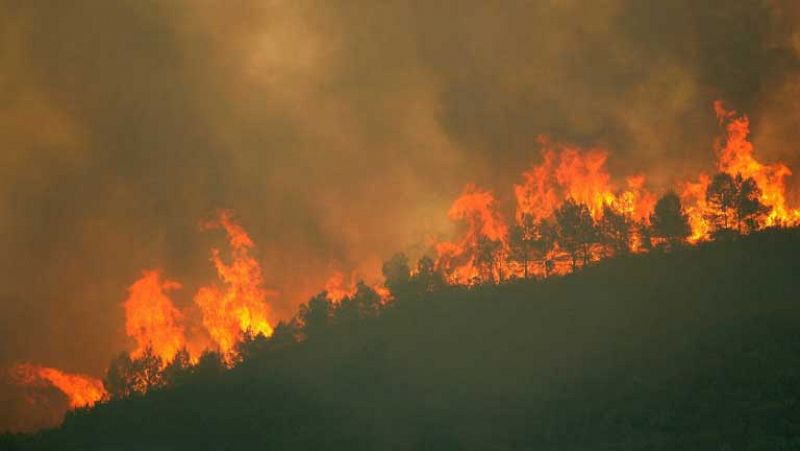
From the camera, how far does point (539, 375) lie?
397 feet

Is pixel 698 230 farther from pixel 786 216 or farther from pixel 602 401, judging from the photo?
pixel 602 401

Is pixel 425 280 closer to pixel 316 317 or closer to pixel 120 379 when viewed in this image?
pixel 316 317

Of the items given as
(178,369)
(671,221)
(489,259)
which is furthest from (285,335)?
(671,221)

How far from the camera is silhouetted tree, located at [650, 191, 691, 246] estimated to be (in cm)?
14350

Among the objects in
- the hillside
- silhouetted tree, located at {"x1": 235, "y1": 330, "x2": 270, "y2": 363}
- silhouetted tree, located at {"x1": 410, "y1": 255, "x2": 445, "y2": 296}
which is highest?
silhouetted tree, located at {"x1": 410, "y1": 255, "x2": 445, "y2": 296}

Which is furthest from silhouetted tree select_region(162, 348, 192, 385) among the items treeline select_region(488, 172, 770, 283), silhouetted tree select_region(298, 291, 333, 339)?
treeline select_region(488, 172, 770, 283)

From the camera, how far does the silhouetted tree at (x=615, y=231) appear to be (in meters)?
147

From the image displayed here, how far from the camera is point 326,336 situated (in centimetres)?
14350

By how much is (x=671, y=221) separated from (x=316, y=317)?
160ft

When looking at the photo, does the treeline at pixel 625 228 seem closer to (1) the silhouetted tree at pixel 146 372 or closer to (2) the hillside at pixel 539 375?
(2) the hillside at pixel 539 375

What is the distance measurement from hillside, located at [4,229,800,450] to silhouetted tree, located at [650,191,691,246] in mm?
3226

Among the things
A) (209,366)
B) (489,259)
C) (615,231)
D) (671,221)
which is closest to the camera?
(209,366)

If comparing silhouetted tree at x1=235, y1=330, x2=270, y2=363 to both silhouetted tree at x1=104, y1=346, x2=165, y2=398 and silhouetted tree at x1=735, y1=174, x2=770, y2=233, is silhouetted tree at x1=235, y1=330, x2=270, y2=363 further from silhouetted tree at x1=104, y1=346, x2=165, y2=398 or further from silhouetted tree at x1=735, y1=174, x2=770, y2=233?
silhouetted tree at x1=735, y1=174, x2=770, y2=233

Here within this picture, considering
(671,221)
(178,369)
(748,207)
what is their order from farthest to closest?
(178,369)
(671,221)
(748,207)
